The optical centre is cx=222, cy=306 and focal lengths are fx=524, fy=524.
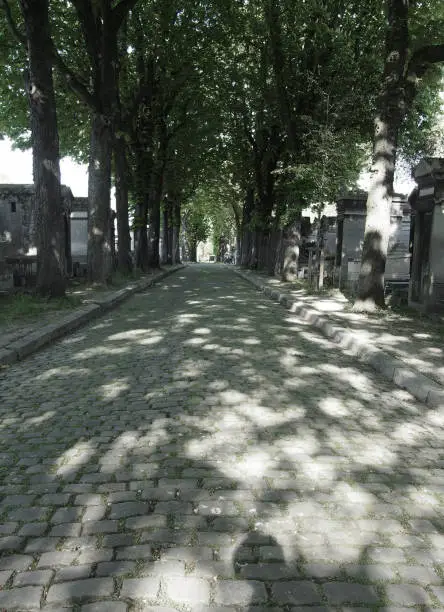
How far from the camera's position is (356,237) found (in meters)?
18.3

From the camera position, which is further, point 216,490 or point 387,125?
point 387,125

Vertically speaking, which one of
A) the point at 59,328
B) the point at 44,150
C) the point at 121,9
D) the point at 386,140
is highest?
the point at 121,9

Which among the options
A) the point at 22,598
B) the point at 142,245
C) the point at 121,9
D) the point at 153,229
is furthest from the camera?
the point at 153,229

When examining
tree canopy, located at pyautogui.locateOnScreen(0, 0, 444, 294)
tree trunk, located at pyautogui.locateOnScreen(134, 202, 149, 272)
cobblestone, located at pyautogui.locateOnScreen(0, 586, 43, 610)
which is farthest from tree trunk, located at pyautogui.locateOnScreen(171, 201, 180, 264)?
cobblestone, located at pyautogui.locateOnScreen(0, 586, 43, 610)

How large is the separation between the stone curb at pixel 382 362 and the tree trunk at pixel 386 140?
1.80 m

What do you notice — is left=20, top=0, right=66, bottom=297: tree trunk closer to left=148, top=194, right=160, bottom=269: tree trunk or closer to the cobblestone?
the cobblestone

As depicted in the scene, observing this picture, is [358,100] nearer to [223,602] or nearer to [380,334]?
[380,334]

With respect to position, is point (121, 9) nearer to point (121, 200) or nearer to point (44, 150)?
point (44, 150)

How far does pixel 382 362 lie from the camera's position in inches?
255

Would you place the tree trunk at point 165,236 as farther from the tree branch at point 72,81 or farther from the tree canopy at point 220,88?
the tree branch at point 72,81

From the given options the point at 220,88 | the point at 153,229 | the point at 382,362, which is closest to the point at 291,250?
the point at 153,229

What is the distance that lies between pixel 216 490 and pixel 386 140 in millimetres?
9435

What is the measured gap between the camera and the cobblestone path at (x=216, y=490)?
223 centimetres

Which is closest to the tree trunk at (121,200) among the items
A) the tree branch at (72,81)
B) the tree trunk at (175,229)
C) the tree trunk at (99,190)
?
the tree trunk at (99,190)
